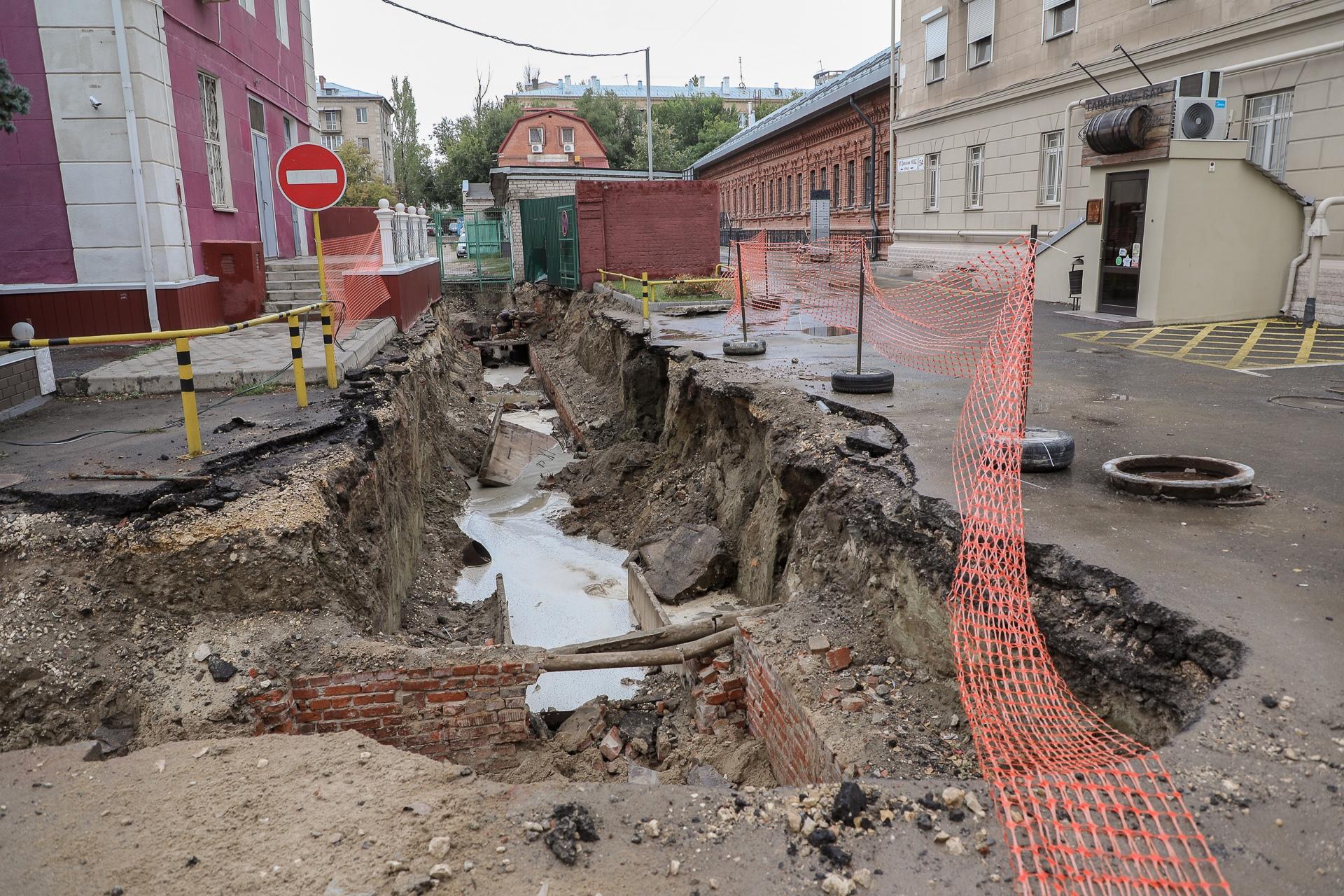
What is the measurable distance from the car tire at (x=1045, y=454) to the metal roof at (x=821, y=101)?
21.3 metres

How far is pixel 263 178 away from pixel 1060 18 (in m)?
15.2

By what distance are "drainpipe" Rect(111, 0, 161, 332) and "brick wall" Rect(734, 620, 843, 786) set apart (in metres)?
9.05

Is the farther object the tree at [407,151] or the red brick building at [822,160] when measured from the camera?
the tree at [407,151]

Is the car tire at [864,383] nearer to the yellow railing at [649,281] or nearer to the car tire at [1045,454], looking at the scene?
the car tire at [1045,454]

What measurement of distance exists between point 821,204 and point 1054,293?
1191 cm

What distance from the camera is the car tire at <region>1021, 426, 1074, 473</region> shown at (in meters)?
5.68

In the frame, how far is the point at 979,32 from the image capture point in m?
19.7

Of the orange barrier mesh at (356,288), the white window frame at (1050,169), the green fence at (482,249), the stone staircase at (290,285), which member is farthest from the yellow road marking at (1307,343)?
the green fence at (482,249)

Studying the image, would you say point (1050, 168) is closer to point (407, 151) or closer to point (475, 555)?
point (475, 555)

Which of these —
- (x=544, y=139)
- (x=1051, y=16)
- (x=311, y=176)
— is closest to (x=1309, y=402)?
(x=311, y=176)

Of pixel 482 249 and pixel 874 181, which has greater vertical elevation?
pixel 874 181

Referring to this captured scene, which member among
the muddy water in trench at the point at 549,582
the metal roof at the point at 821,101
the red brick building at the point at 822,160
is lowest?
the muddy water in trench at the point at 549,582

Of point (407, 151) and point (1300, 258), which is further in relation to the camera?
point (407, 151)

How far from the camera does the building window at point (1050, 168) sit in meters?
17.4
